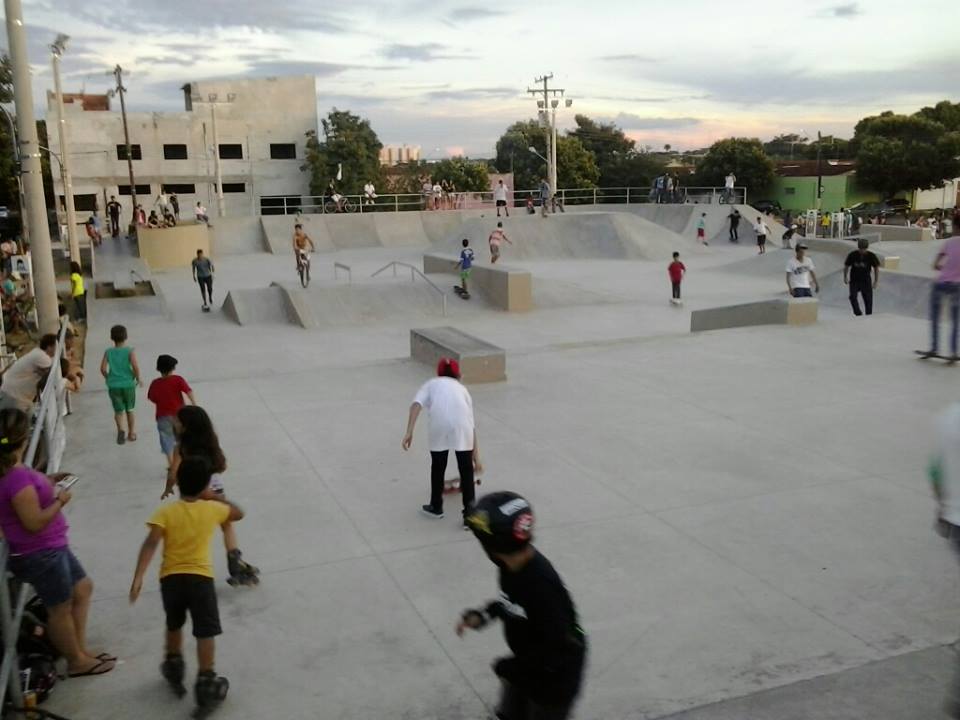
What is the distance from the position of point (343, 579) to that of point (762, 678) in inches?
101

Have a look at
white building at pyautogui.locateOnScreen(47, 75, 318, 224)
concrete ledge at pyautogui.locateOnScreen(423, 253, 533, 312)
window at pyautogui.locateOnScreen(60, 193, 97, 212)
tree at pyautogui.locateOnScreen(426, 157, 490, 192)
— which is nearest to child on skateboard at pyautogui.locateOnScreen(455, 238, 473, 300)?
concrete ledge at pyautogui.locateOnScreen(423, 253, 533, 312)

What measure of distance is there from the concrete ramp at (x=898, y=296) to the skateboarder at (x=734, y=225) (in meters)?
18.1

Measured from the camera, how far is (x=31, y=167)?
11.0m

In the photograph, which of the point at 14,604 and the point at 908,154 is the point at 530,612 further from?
the point at 908,154

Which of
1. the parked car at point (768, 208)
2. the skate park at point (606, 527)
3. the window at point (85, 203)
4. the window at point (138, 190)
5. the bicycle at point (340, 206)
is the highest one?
the window at point (138, 190)

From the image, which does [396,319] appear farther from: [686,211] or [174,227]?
[686,211]

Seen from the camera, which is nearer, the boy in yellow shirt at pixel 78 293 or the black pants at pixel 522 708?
the black pants at pixel 522 708

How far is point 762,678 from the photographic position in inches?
167

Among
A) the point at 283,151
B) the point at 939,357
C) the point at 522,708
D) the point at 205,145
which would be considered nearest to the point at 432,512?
the point at 522,708

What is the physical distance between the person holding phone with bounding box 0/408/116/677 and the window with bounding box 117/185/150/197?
57.0 metres

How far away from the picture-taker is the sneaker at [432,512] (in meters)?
6.39

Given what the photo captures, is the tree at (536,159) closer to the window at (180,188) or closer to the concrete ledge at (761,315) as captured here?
the window at (180,188)

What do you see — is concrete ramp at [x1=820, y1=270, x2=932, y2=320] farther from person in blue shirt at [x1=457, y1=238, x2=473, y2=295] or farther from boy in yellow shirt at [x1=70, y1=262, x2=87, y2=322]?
boy in yellow shirt at [x1=70, y1=262, x2=87, y2=322]

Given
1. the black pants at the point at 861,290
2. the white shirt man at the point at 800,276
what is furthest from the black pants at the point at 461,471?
the black pants at the point at 861,290
